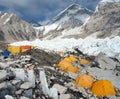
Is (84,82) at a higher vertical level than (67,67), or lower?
lower

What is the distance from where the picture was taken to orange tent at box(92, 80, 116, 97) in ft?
57.8

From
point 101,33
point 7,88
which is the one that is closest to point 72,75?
point 7,88

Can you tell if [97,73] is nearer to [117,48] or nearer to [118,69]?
[118,69]

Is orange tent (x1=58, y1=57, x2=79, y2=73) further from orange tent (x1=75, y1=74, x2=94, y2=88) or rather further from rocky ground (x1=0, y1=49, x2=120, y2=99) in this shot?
orange tent (x1=75, y1=74, x2=94, y2=88)

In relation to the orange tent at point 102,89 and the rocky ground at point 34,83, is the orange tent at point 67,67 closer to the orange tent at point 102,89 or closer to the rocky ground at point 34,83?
the rocky ground at point 34,83

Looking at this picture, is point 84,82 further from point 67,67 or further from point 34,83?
point 34,83

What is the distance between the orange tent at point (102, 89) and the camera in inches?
694

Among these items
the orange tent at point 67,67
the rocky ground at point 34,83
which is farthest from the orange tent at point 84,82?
the orange tent at point 67,67

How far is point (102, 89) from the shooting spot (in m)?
17.9

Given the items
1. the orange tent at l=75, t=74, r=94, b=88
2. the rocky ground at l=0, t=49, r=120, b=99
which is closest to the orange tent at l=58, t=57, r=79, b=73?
the rocky ground at l=0, t=49, r=120, b=99

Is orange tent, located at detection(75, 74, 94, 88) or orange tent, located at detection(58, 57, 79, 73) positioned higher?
orange tent, located at detection(58, 57, 79, 73)

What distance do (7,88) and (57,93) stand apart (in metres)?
2.49

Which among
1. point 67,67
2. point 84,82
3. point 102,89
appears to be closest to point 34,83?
point 84,82

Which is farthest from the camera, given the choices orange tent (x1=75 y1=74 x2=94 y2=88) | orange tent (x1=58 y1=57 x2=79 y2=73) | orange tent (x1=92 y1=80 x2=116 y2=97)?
orange tent (x1=58 y1=57 x2=79 y2=73)
